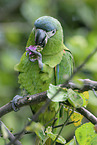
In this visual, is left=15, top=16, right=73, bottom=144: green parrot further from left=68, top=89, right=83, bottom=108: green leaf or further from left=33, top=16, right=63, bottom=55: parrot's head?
left=68, top=89, right=83, bottom=108: green leaf

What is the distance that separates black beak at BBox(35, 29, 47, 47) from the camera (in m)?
1.72

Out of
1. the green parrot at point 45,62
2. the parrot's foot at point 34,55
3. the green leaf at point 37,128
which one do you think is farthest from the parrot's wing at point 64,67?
the green leaf at point 37,128

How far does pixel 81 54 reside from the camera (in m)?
1.73

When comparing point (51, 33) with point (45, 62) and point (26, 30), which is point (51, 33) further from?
point (26, 30)

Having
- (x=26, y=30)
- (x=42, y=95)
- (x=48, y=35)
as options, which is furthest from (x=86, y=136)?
(x=26, y=30)

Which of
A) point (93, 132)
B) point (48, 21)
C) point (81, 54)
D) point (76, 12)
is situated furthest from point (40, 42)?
point (76, 12)

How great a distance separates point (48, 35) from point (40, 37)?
0.10 meters

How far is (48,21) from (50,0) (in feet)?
6.25

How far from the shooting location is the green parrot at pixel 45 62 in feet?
5.83

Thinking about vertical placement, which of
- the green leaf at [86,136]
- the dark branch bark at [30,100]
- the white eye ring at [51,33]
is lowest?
the green leaf at [86,136]

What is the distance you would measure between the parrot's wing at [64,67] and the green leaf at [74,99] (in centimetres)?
63

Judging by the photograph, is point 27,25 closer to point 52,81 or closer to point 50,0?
point 50,0

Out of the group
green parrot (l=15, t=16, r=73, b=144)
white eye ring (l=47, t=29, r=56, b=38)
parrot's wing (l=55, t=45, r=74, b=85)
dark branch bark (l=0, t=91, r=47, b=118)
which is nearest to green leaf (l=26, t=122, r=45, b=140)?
dark branch bark (l=0, t=91, r=47, b=118)

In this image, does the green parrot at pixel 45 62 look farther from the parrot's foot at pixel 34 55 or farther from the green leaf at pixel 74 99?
the green leaf at pixel 74 99
